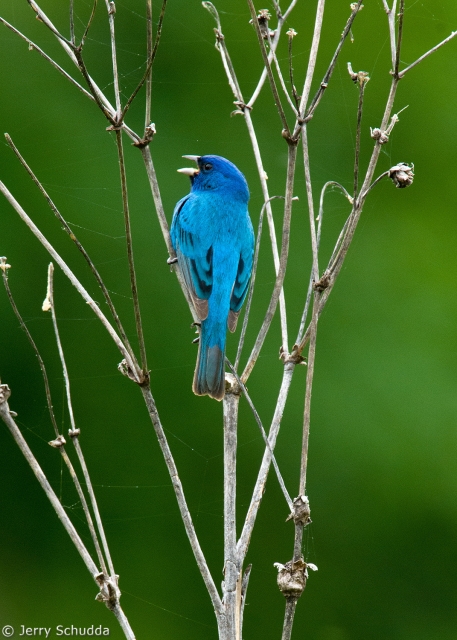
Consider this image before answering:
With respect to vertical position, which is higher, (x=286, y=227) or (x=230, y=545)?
(x=286, y=227)

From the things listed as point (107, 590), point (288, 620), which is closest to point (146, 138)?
point (107, 590)

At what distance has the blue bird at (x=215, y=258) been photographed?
2.86 meters

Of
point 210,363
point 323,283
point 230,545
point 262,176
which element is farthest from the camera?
point 210,363

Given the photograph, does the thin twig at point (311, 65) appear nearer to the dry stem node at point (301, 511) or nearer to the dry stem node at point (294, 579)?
the dry stem node at point (301, 511)

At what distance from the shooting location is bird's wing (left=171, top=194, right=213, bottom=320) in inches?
119

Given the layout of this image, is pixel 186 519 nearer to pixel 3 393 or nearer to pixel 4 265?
pixel 3 393

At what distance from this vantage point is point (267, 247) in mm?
4719

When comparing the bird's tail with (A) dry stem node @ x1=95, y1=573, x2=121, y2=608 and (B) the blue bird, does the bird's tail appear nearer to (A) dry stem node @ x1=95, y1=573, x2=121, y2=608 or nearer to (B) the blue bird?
(B) the blue bird

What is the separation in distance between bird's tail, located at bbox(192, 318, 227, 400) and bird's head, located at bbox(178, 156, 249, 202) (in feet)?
2.70

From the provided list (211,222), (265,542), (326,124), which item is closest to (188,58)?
(326,124)

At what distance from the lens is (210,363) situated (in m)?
2.79

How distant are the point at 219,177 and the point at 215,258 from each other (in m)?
0.64

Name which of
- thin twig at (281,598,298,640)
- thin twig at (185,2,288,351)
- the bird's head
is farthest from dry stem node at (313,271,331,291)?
the bird's head

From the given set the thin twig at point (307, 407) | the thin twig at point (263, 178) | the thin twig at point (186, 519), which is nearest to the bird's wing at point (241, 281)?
the thin twig at point (263, 178)
